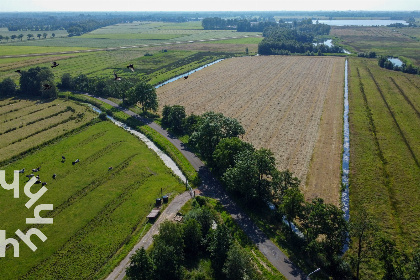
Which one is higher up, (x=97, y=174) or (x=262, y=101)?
(x=262, y=101)

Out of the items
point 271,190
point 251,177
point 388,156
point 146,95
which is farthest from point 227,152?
point 146,95

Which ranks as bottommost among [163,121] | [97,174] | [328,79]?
[97,174]

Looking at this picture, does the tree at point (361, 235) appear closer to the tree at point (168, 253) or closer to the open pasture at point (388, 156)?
the open pasture at point (388, 156)

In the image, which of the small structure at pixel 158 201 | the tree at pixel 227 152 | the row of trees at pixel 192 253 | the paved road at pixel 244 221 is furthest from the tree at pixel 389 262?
the small structure at pixel 158 201

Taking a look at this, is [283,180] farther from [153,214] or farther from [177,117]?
[177,117]

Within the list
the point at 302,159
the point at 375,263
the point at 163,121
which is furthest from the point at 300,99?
the point at 375,263

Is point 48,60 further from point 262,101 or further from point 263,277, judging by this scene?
point 263,277
